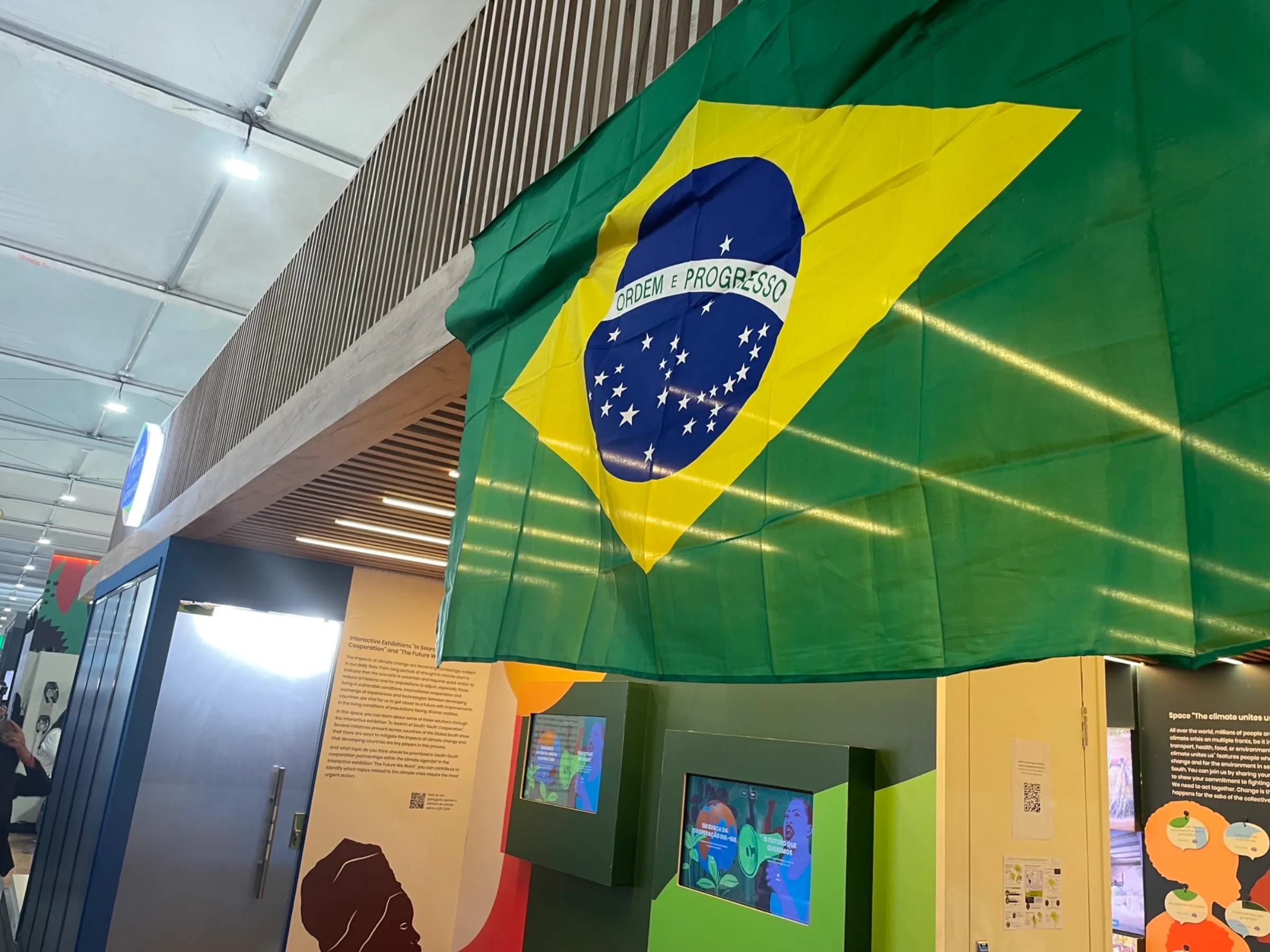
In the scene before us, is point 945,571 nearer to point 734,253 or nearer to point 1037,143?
point 1037,143

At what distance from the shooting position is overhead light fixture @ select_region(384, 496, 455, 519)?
5.19m

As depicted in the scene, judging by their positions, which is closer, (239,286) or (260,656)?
(260,656)

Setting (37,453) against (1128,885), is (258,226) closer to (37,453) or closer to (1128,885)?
(1128,885)

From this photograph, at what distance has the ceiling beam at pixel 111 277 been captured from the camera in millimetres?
8195

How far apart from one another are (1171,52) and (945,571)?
704 mm

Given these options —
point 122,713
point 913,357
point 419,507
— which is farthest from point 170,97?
point 913,357

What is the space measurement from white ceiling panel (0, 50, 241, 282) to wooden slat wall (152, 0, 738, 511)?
2.38 meters

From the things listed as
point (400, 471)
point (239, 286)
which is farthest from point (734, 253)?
point (239, 286)

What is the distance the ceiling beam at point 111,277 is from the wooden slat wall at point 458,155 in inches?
151

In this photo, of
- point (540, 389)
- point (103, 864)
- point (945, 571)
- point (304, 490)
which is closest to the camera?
point (945, 571)

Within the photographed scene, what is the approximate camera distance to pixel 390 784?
6945 mm

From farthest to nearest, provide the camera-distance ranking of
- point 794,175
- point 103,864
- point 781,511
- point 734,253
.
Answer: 1. point 103,864
2. point 734,253
3. point 794,175
4. point 781,511

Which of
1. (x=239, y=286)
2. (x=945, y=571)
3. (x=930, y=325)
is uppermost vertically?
(x=239, y=286)

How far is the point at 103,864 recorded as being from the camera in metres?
5.95
